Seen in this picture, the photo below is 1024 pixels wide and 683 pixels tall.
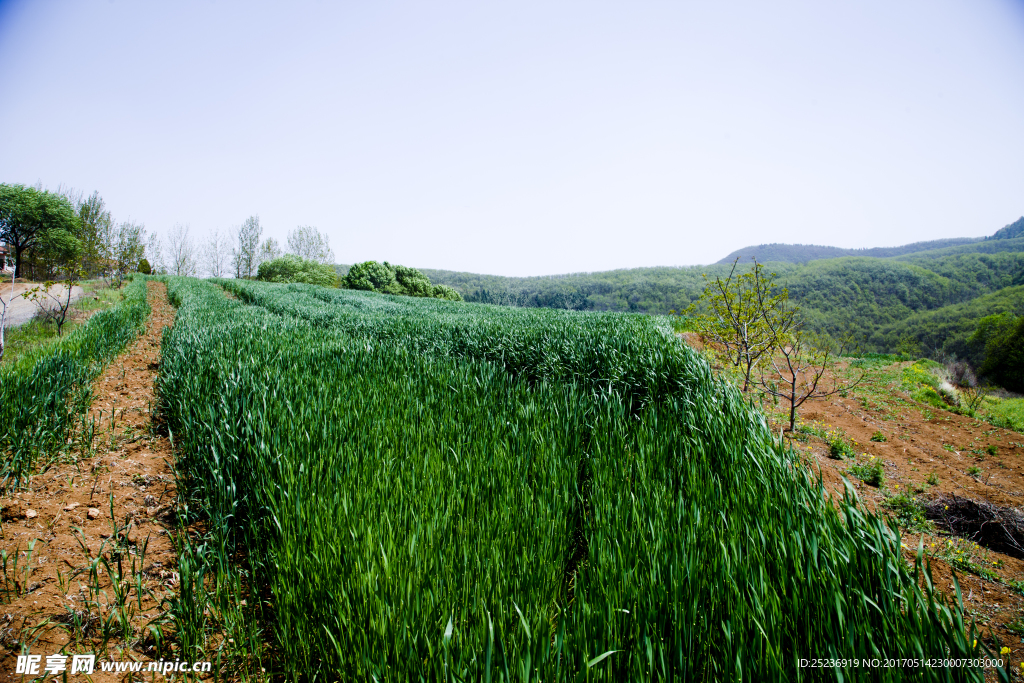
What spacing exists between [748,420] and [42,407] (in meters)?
6.97

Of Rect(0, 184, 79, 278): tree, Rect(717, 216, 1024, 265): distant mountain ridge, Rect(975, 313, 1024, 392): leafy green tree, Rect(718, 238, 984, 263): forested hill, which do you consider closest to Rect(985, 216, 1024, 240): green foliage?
Rect(717, 216, 1024, 265): distant mountain ridge

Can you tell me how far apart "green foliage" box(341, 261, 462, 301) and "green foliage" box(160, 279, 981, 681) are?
A: 44555 mm

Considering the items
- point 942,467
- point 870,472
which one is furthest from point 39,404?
point 942,467

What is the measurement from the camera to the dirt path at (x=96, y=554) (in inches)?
74.5

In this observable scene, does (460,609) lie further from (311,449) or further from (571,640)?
(311,449)

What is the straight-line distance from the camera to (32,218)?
97.2 feet

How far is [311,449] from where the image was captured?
284 cm

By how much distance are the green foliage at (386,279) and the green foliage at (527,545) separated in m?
44.6

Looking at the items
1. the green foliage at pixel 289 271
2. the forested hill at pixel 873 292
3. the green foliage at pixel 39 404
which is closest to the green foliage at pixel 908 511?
the green foliage at pixel 39 404

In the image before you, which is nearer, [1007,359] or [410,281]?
[1007,359]

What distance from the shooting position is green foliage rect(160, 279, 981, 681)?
1.35 meters

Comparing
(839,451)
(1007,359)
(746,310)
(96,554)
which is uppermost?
(746,310)

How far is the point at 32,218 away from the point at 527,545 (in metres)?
48.5

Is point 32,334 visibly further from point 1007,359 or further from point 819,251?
point 819,251
